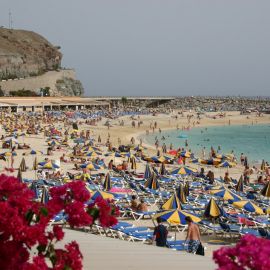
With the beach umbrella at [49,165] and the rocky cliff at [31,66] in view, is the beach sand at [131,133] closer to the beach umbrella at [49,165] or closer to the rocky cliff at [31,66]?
the beach umbrella at [49,165]

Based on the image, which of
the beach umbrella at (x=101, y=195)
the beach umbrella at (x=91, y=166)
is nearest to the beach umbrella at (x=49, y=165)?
the beach umbrella at (x=91, y=166)

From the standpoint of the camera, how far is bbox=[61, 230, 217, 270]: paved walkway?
557 centimetres

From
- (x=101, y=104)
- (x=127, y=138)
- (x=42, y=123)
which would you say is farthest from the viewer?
(x=101, y=104)

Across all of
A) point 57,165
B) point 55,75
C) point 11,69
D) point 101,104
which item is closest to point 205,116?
point 101,104

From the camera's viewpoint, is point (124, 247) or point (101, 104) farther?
point (101, 104)

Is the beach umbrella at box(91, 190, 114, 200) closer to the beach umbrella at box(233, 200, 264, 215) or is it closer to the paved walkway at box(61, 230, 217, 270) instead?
the beach umbrella at box(233, 200, 264, 215)

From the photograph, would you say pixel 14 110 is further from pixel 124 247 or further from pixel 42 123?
pixel 124 247

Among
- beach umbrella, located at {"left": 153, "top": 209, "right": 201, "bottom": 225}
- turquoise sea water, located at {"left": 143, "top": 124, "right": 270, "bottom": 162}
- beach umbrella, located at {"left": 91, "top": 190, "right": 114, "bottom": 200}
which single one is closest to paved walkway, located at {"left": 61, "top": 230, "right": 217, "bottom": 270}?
beach umbrella, located at {"left": 153, "top": 209, "right": 201, "bottom": 225}

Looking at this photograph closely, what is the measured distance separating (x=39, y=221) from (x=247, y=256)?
1580 mm

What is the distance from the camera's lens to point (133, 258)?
5918 mm

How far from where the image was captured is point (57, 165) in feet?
70.1

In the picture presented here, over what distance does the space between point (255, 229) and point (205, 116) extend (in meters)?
64.9

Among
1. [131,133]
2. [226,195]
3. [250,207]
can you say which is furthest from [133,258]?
[131,133]

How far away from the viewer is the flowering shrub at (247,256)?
268 cm
